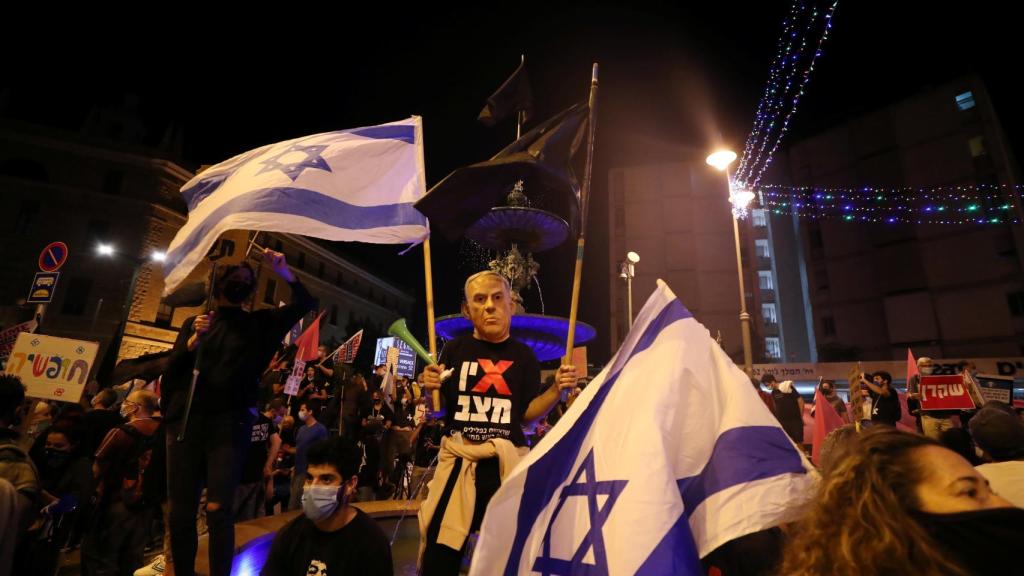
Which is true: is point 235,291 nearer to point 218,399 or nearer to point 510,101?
point 218,399

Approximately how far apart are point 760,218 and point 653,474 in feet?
163

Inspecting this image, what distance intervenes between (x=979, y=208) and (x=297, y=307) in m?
40.3

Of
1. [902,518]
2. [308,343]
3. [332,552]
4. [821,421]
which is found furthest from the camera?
[308,343]

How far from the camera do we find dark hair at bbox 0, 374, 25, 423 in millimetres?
3438

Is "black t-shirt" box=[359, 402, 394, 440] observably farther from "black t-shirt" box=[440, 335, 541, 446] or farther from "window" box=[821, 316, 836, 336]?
"window" box=[821, 316, 836, 336]

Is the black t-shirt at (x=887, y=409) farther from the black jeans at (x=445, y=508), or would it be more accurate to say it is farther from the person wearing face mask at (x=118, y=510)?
the person wearing face mask at (x=118, y=510)

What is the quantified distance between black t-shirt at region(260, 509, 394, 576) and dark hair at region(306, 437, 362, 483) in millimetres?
301

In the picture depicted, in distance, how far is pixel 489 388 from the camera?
3.53 metres

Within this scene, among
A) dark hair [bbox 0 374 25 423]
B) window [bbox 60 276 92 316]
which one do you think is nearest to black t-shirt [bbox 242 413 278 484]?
dark hair [bbox 0 374 25 423]

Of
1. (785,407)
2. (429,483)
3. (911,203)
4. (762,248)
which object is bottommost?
→ (429,483)

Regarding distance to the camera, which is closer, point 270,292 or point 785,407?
point 785,407

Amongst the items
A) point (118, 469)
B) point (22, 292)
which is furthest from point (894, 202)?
point (22, 292)

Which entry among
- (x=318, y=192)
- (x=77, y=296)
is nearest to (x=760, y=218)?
(x=318, y=192)

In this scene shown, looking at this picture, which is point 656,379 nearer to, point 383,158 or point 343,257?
A: point 383,158
